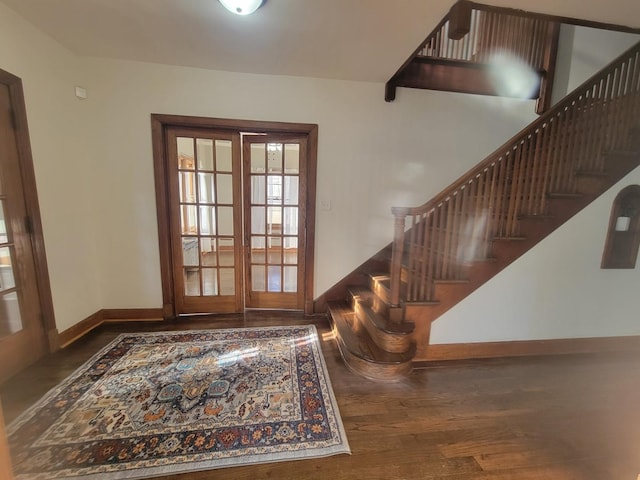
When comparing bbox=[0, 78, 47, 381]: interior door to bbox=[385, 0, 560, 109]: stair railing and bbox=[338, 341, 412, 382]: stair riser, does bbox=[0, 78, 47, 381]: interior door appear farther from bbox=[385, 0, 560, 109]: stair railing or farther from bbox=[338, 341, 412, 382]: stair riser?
bbox=[385, 0, 560, 109]: stair railing

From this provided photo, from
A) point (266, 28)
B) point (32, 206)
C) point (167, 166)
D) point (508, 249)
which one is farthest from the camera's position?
point (167, 166)

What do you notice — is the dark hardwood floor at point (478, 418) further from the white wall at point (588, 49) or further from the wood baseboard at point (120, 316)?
the white wall at point (588, 49)

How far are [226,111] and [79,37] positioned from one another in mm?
1254

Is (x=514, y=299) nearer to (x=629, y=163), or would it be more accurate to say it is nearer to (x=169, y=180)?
(x=629, y=163)

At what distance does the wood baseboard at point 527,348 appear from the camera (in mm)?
2371

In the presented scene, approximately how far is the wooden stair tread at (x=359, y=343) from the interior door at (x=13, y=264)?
2.63m

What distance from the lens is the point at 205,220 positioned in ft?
9.96

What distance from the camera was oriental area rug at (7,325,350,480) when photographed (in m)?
1.44

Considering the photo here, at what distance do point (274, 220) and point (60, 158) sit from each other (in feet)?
6.68

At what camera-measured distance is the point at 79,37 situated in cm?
226

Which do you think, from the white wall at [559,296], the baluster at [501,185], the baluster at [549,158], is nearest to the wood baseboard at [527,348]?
the white wall at [559,296]

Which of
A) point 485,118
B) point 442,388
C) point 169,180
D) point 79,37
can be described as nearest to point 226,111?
point 169,180

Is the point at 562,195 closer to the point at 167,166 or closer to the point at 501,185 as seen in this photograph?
the point at 501,185

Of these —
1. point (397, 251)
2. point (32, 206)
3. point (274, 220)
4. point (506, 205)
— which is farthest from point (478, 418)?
point (32, 206)
